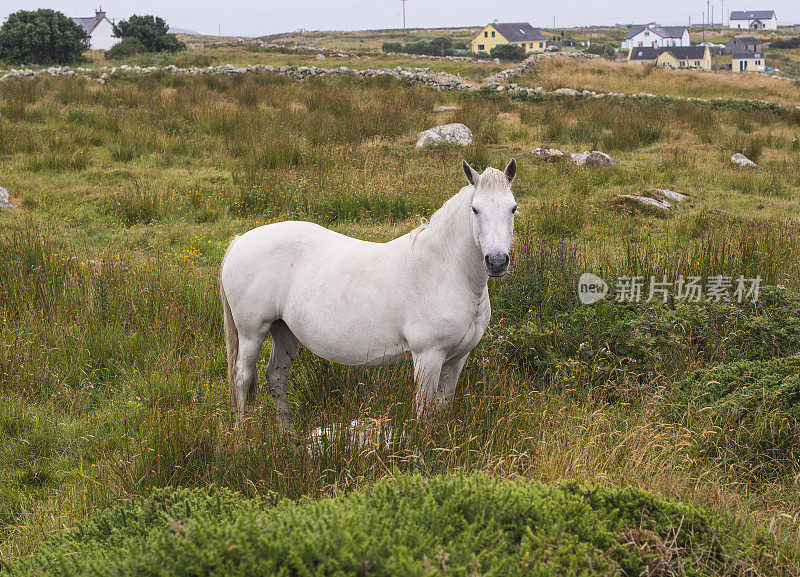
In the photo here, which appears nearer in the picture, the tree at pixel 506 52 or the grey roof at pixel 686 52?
the tree at pixel 506 52

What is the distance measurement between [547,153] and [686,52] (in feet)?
224

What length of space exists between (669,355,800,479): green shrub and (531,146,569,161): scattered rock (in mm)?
7753

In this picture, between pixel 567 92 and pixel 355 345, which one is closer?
pixel 355 345

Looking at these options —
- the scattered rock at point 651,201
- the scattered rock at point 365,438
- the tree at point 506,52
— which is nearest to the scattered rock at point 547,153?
the scattered rock at point 651,201

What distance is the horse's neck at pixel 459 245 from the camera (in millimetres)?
3369

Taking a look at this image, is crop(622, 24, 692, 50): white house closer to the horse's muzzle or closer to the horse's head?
the horse's head

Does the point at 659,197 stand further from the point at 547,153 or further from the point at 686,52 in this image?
the point at 686,52

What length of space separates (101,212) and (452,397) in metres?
6.70

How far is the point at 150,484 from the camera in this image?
3.08m

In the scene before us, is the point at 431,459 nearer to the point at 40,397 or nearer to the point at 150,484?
the point at 150,484

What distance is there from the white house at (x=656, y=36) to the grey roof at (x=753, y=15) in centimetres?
4116

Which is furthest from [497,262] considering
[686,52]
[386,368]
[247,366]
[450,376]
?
[686,52]

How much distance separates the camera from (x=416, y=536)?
177 centimetres

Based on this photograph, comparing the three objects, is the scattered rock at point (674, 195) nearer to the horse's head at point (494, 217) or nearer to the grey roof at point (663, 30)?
the horse's head at point (494, 217)
